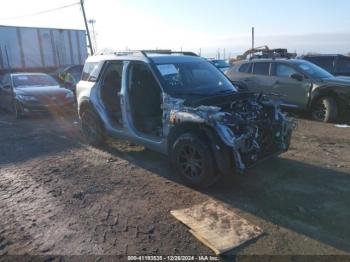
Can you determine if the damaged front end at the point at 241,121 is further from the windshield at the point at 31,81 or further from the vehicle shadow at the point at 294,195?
the windshield at the point at 31,81

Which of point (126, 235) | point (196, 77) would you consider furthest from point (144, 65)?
point (126, 235)

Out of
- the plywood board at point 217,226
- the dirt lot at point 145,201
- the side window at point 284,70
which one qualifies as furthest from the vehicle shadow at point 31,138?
the side window at point 284,70

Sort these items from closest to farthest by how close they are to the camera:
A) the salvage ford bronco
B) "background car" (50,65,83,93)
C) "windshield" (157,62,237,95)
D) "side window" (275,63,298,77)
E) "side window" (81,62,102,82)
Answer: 1. the salvage ford bronco
2. "windshield" (157,62,237,95)
3. "side window" (81,62,102,82)
4. "side window" (275,63,298,77)
5. "background car" (50,65,83,93)

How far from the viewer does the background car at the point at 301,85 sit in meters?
8.90

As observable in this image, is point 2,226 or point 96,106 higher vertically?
point 96,106

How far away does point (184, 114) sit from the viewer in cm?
485

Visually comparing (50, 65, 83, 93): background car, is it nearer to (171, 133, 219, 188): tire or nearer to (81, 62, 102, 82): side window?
(81, 62, 102, 82): side window

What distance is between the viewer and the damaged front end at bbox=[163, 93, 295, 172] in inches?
Answer: 176

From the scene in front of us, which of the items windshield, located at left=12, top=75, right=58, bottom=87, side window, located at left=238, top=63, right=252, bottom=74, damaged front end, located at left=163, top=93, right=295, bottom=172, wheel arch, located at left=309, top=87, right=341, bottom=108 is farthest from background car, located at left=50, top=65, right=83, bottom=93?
damaged front end, located at left=163, top=93, right=295, bottom=172

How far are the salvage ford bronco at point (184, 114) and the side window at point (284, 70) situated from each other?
424cm

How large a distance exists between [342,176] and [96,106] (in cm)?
445

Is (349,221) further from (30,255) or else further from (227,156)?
(30,255)

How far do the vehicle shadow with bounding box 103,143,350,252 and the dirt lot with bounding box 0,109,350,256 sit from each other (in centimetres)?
1

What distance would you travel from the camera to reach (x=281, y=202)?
14.4 feet
